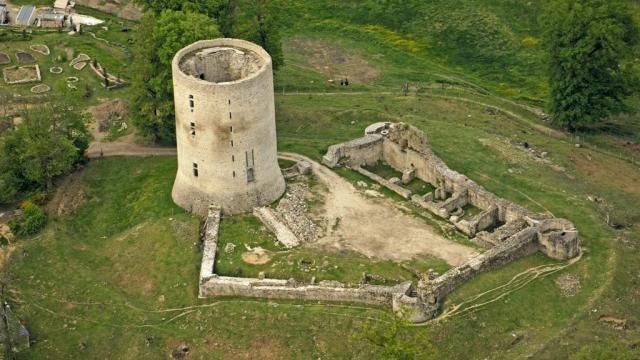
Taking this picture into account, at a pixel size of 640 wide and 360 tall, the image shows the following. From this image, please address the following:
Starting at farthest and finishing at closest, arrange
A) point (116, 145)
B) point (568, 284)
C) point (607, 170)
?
Result: point (607, 170) < point (116, 145) < point (568, 284)

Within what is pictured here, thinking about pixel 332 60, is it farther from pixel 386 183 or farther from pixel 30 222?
pixel 30 222

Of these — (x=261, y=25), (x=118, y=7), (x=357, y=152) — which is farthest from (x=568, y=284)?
(x=118, y=7)

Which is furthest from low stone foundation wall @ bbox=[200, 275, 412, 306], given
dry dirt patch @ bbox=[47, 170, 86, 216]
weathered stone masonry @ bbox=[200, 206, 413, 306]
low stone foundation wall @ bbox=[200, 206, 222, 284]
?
dry dirt patch @ bbox=[47, 170, 86, 216]

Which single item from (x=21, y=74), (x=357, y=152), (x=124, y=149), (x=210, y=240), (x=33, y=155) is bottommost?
(x=210, y=240)

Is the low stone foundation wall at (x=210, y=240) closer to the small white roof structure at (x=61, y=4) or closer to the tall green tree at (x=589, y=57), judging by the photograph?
the tall green tree at (x=589, y=57)

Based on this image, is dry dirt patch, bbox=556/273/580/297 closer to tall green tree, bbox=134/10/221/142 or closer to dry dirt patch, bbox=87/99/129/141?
tall green tree, bbox=134/10/221/142
